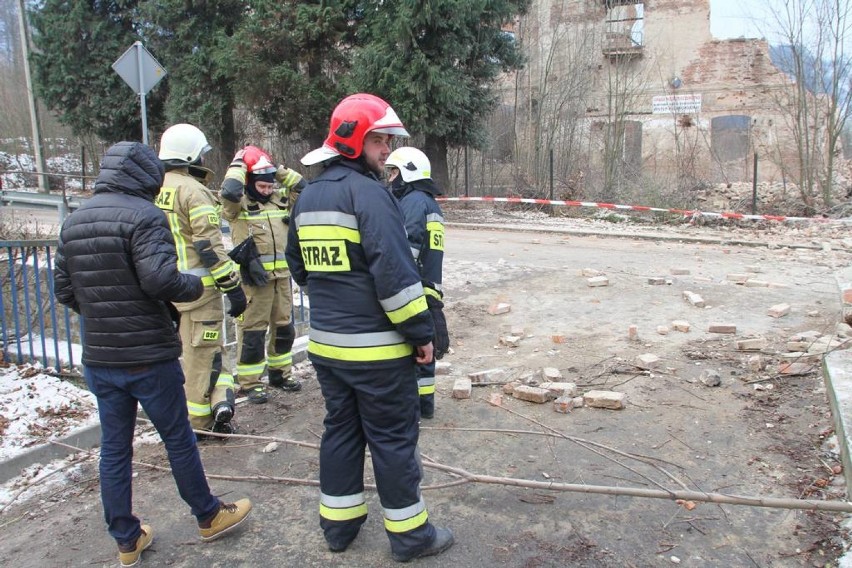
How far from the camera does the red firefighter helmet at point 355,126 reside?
2.92 meters

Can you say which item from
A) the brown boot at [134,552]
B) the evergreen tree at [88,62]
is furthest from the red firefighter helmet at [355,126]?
the evergreen tree at [88,62]

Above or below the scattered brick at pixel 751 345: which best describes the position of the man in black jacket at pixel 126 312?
above

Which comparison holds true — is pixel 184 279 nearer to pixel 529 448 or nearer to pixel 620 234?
pixel 529 448

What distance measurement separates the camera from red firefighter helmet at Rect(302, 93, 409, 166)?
9.57ft

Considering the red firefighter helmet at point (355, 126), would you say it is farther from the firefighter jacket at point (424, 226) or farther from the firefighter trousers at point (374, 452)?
the firefighter jacket at point (424, 226)

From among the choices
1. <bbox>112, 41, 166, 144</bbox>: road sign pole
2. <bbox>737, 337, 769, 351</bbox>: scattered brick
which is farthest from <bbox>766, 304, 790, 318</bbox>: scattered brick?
<bbox>112, 41, 166, 144</bbox>: road sign pole

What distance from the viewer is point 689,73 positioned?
80.9ft

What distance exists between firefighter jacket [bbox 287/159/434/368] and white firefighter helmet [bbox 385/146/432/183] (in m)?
1.38

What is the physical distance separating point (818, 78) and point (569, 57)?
7844mm

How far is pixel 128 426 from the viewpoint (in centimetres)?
306

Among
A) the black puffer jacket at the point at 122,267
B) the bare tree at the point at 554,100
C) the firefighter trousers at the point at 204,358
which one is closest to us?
the black puffer jacket at the point at 122,267

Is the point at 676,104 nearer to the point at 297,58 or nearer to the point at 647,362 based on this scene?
the point at 297,58

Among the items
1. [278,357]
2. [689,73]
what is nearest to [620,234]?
[278,357]

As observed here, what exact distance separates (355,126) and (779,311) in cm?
602
